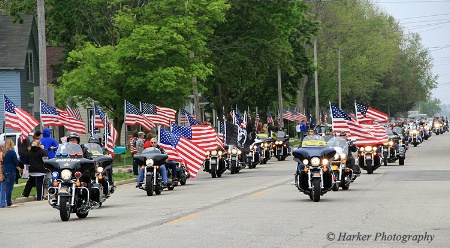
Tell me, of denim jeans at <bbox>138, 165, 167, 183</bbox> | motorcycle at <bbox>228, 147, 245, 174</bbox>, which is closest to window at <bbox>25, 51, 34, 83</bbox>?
motorcycle at <bbox>228, 147, 245, 174</bbox>

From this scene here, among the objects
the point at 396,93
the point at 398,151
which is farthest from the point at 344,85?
the point at 398,151

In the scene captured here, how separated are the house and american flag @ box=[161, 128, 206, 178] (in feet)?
82.4

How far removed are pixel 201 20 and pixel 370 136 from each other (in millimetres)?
20833

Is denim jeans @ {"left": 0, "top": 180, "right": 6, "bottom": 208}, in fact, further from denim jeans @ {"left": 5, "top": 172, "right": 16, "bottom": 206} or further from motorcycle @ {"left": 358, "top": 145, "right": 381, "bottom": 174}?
motorcycle @ {"left": 358, "top": 145, "right": 381, "bottom": 174}

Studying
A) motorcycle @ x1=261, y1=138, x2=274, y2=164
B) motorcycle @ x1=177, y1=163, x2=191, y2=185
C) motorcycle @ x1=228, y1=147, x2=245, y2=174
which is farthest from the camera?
motorcycle @ x1=261, y1=138, x2=274, y2=164

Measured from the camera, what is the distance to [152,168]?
27.2 meters

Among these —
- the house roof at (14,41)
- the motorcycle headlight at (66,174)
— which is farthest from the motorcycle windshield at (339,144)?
the house roof at (14,41)

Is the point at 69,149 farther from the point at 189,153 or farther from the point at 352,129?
the point at 352,129

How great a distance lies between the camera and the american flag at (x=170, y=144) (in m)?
31.3

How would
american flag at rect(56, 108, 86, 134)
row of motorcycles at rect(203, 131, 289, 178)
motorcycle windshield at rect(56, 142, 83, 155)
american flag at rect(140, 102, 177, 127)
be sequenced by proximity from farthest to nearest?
american flag at rect(140, 102, 177, 127) < row of motorcycles at rect(203, 131, 289, 178) < american flag at rect(56, 108, 86, 134) < motorcycle windshield at rect(56, 142, 83, 155)

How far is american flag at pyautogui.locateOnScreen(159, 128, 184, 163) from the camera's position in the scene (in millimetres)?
31281

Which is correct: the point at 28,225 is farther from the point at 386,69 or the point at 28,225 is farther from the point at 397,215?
the point at 386,69

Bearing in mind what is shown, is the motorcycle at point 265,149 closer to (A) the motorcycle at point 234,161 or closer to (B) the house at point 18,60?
(A) the motorcycle at point 234,161

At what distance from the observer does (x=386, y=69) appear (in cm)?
11462
